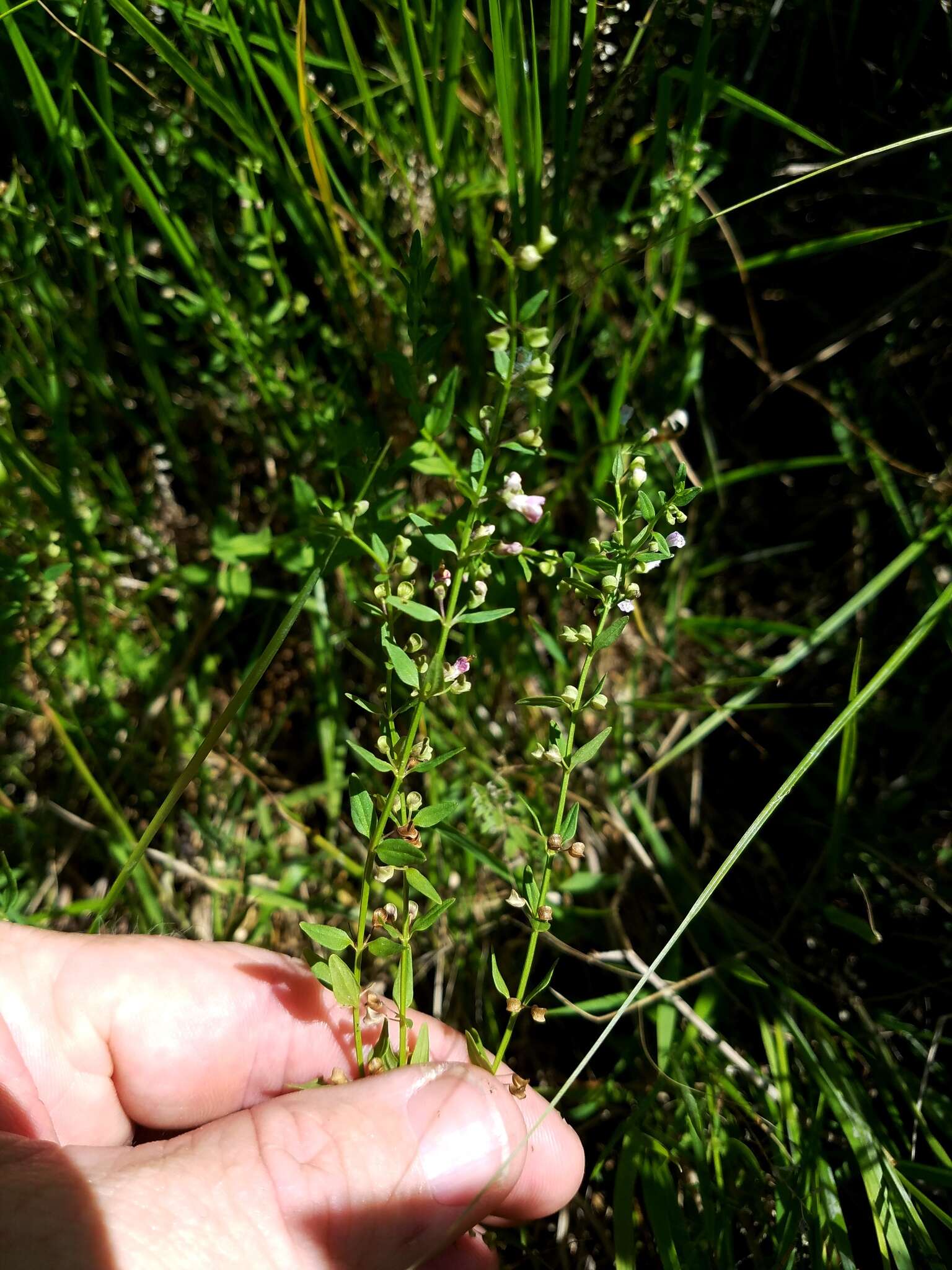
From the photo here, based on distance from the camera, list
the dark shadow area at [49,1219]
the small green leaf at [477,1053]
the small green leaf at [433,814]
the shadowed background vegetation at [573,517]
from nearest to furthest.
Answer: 1. the dark shadow area at [49,1219]
2. the small green leaf at [433,814]
3. the small green leaf at [477,1053]
4. the shadowed background vegetation at [573,517]

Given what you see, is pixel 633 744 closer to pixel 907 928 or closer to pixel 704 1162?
pixel 907 928

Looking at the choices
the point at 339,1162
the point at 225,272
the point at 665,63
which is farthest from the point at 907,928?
the point at 225,272

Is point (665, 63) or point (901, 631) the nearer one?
point (665, 63)

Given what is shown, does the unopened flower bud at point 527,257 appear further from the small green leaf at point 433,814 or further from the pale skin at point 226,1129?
the pale skin at point 226,1129

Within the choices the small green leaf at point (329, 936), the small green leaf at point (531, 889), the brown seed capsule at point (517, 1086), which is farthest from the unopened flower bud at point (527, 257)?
the brown seed capsule at point (517, 1086)

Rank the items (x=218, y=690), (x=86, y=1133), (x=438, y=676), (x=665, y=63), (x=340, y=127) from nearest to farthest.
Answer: (x=438, y=676) → (x=86, y=1133) → (x=665, y=63) → (x=340, y=127) → (x=218, y=690)

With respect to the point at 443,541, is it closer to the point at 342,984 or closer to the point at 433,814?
the point at 433,814
